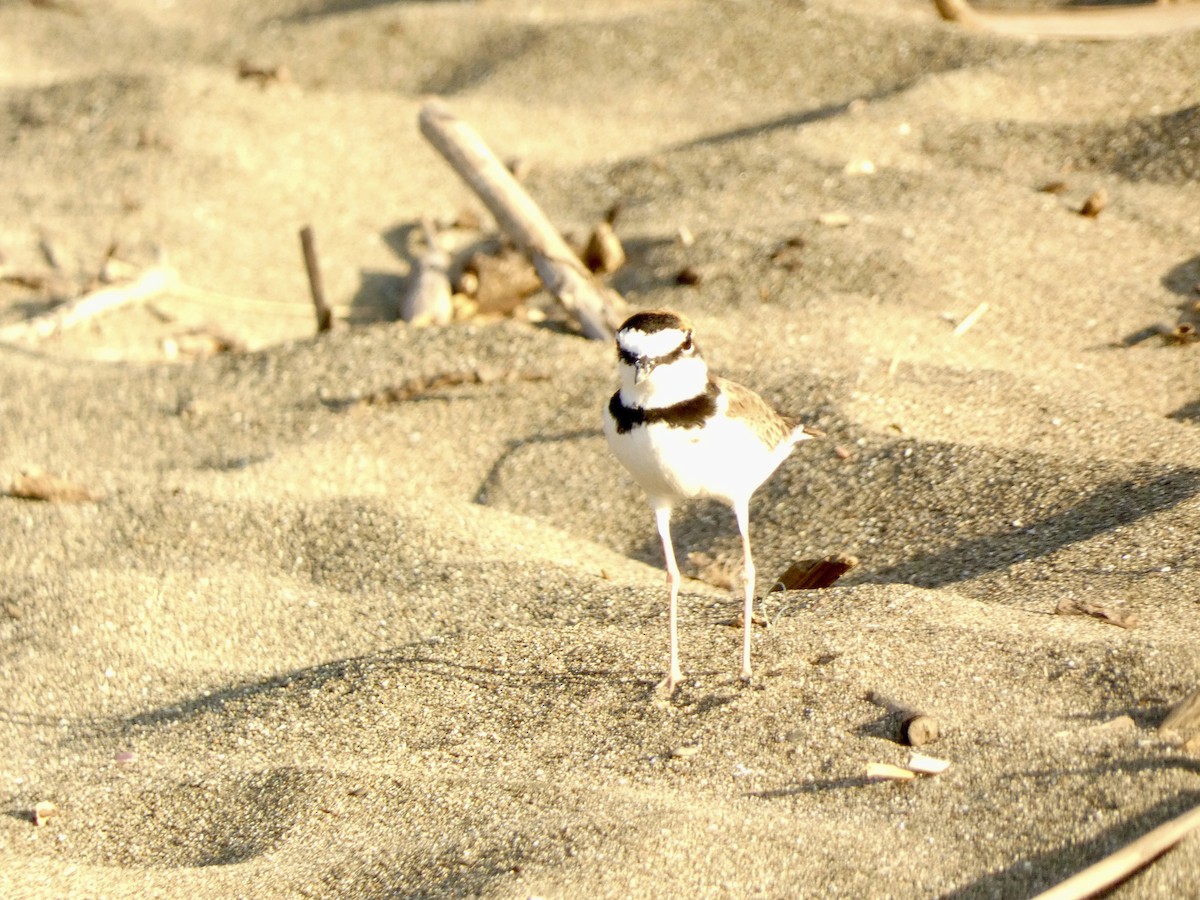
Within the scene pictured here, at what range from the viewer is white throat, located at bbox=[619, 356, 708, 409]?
10.5 feet

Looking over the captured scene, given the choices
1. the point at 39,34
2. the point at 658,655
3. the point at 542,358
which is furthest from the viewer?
the point at 39,34

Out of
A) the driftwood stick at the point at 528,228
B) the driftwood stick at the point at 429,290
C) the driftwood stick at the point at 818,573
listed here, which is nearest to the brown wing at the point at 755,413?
the driftwood stick at the point at 818,573

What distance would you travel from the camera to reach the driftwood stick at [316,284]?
5719 millimetres

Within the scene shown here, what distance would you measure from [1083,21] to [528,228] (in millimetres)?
3242

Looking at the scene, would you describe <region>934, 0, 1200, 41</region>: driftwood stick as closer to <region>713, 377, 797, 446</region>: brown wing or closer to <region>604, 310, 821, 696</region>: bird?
<region>713, 377, 797, 446</region>: brown wing

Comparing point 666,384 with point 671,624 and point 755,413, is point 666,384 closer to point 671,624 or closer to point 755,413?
point 755,413

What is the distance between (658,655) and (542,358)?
1.87m

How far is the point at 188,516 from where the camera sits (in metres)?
4.54

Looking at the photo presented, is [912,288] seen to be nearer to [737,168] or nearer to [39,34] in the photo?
[737,168]

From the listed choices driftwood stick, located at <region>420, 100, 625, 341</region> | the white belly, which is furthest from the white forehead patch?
driftwood stick, located at <region>420, 100, 625, 341</region>

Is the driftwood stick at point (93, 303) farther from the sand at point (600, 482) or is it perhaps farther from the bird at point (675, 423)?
the bird at point (675, 423)

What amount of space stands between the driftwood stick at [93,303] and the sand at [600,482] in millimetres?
72

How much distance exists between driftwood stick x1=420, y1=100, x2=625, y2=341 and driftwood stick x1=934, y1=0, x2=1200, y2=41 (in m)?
2.73

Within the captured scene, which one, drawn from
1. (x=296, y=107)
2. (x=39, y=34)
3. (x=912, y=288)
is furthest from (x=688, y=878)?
(x=39, y=34)
